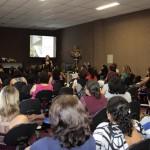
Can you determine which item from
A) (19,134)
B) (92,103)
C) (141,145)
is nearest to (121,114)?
(141,145)

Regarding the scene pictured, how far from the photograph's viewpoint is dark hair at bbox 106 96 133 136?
223 cm

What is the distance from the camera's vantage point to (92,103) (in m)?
4.05

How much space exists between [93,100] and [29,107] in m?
1.01

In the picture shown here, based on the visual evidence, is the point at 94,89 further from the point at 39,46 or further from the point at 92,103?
the point at 39,46

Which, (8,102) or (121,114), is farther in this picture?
(8,102)

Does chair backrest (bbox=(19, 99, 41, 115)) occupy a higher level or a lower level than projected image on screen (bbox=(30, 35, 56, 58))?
lower

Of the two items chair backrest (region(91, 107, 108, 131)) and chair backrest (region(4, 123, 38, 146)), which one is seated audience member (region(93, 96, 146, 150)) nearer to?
chair backrest (region(4, 123, 38, 146))

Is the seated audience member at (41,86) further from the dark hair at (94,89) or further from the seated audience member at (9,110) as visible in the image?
the seated audience member at (9,110)

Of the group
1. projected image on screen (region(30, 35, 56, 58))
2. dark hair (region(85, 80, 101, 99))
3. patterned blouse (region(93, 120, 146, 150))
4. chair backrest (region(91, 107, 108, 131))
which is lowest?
chair backrest (region(91, 107, 108, 131))

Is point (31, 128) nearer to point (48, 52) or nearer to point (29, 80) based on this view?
point (29, 80)

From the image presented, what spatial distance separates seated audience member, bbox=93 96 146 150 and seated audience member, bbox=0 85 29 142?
A: 97cm

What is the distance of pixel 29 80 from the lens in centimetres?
802

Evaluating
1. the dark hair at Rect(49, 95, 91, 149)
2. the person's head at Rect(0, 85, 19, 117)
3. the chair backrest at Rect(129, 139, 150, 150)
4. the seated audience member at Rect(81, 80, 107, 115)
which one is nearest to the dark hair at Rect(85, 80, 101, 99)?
the seated audience member at Rect(81, 80, 107, 115)

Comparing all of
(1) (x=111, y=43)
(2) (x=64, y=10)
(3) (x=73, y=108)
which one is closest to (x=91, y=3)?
(2) (x=64, y=10)
